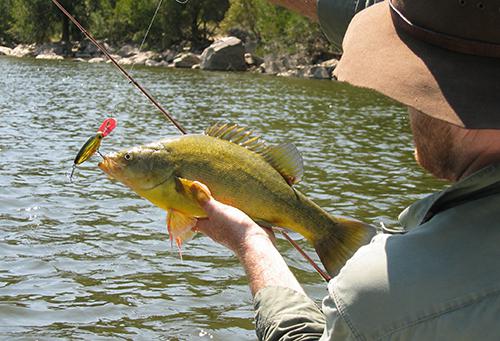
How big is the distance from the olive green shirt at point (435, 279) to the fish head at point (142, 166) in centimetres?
Result: 173

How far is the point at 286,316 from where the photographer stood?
252 cm

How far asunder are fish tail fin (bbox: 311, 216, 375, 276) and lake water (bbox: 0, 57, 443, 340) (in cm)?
266

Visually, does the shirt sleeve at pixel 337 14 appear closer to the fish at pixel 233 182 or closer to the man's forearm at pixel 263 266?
the fish at pixel 233 182

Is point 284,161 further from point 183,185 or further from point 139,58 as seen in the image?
point 139,58

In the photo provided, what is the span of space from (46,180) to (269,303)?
9169 millimetres

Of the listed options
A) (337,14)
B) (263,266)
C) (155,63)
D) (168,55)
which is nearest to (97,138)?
(337,14)

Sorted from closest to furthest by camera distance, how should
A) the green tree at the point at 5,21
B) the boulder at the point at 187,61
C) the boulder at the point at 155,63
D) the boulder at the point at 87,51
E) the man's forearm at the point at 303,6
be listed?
the man's forearm at the point at 303,6
the boulder at the point at 187,61
the boulder at the point at 155,63
the boulder at the point at 87,51
the green tree at the point at 5,21

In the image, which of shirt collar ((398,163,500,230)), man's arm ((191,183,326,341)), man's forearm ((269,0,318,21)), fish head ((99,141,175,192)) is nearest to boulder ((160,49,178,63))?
man's forearm ((269,0,318,21))

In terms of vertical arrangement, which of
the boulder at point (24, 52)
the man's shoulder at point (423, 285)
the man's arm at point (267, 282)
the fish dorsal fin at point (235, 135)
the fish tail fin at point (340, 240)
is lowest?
the boulder at point (24, 52)

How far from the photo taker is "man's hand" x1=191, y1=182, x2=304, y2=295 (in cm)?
272

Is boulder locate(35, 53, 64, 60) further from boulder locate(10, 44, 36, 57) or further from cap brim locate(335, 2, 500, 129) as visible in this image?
cap brim locate(335, 2, 500, 129)

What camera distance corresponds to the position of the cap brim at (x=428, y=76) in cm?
170

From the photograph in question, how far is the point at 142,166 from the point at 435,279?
2.05m

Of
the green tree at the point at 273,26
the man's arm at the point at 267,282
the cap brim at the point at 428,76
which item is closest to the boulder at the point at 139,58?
the green tree at the point at 273,26
